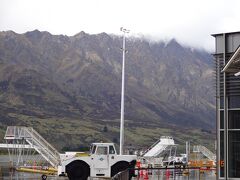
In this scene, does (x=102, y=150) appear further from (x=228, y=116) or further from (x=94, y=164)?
(x=228, y=116)

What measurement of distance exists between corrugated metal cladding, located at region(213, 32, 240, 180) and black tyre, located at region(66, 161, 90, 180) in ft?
33.9

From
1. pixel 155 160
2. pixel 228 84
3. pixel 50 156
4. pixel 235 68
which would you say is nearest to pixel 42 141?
pixel 50 156

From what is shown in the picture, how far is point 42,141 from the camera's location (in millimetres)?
53438

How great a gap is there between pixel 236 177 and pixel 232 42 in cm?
752

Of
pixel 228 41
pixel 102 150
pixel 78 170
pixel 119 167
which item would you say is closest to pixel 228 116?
pixel 228 41

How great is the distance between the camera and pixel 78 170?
32781 millimetres

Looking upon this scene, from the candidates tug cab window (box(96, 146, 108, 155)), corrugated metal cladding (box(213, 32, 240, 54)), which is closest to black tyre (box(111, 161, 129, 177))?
tug cab window (box(96, 146, 108, 155))

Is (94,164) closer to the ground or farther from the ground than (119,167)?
farther from the ground

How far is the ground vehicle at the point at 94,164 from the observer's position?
32656mm

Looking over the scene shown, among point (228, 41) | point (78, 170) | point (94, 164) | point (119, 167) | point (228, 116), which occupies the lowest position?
point (78, 170)

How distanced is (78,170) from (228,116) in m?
11.9

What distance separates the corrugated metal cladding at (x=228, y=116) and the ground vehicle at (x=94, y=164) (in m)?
8.75

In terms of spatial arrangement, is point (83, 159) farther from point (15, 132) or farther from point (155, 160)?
point (155, 160)

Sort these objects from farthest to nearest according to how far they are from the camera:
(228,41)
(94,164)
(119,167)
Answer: (119,167) < (94,164) < (228,41)
